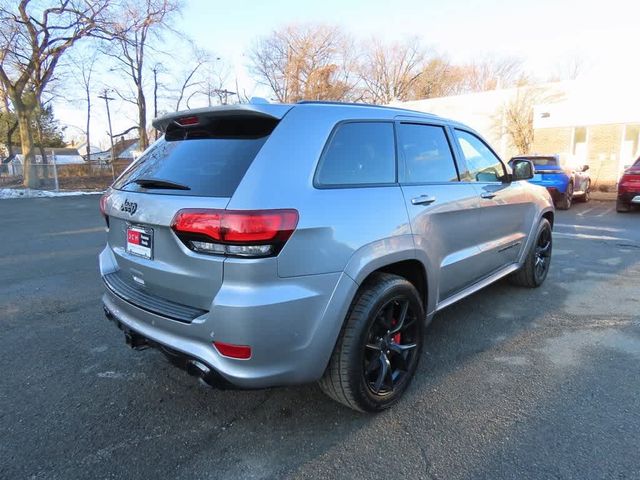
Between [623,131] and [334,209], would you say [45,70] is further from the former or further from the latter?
[623,131]

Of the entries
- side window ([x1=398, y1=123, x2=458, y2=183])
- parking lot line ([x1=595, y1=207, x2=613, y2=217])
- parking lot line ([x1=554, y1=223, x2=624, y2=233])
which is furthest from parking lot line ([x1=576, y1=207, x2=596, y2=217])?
side window ([x1=398, y1=123, x2=458, y2=183])

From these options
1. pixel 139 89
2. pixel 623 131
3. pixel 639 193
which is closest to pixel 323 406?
pixel 639 193

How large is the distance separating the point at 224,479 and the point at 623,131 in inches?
806

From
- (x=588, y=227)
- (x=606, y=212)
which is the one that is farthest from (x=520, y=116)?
(x=588, y=227)

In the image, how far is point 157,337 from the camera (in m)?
2.29

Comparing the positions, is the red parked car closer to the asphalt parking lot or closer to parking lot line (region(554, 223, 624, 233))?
parking lot line (region(554, 223, 624, 233))

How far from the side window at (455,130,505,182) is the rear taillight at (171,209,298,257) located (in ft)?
7.05

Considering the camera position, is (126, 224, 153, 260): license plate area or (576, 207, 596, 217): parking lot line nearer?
(126, 224, 153, 260): license plate area

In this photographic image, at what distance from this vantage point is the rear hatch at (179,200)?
2.10m

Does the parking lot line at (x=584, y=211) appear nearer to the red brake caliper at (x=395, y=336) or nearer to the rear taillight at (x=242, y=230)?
the red brake caliper at (x=395, y=336)

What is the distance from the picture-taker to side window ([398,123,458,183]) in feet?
9.58

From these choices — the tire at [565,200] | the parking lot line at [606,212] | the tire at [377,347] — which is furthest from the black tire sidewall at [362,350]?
the tire at [565,200]

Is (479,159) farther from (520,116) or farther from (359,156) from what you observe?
(520,116)

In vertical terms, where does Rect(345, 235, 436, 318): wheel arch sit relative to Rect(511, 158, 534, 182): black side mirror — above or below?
below
